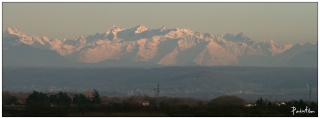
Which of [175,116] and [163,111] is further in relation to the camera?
[163,111]

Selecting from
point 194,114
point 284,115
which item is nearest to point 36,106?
point 194,114

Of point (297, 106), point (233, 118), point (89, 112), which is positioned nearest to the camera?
point (233, 118)

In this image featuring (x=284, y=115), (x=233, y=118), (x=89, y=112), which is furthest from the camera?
(x=89, y=112)

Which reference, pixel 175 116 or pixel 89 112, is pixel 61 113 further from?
pixel 175 116

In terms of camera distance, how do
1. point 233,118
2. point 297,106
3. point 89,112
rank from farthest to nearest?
point 297,106 → point 89,112 → point 233,118

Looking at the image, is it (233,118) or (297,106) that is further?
(297,106)

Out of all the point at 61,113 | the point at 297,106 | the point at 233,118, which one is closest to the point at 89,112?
the point at 61,113

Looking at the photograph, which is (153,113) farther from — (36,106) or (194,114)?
(36,106)

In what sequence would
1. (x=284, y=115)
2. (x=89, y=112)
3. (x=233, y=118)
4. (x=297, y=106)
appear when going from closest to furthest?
(x=233, y=118), (x=284, y=115), (x=89, y=112), (x=297, y=106)
